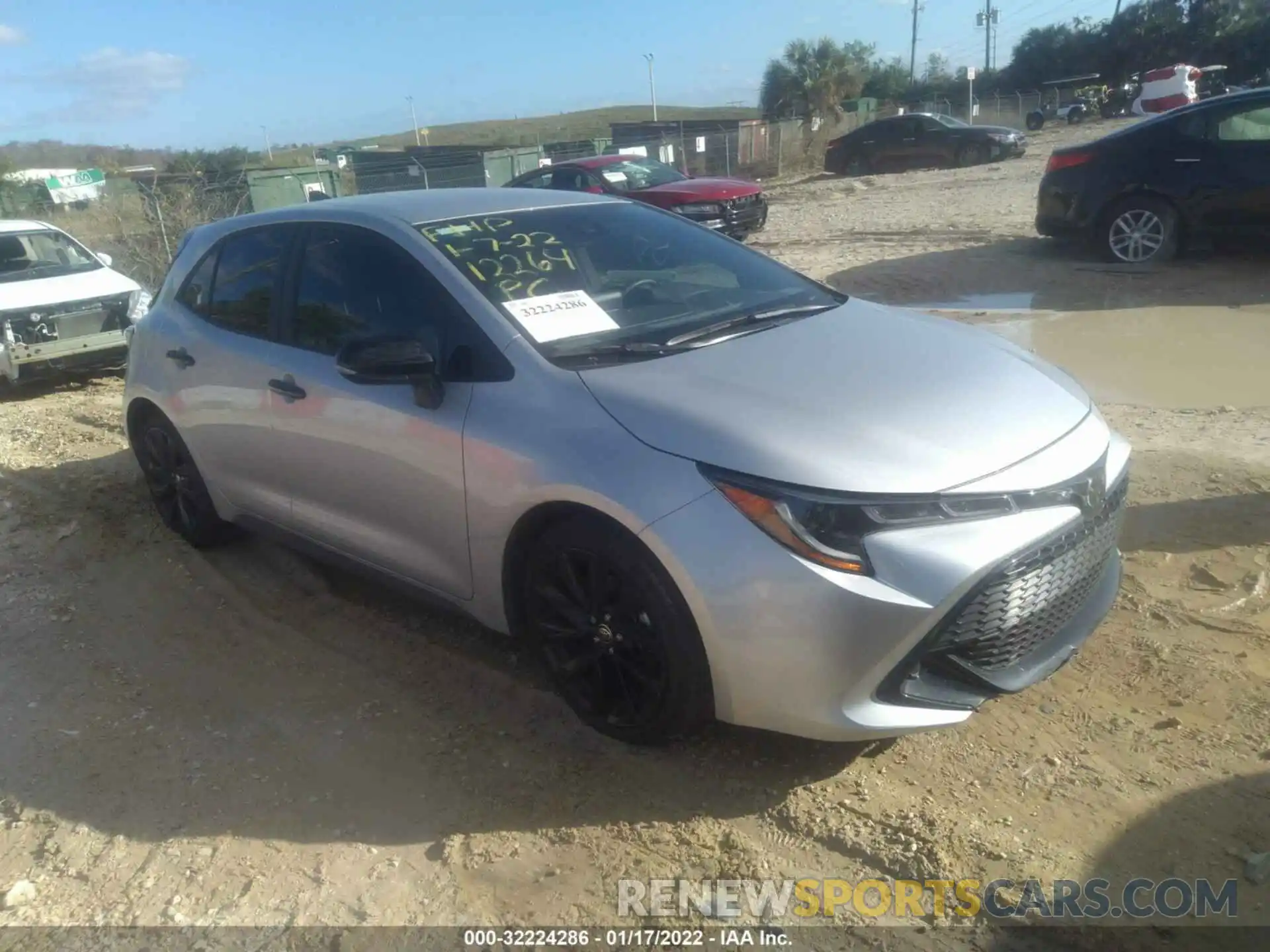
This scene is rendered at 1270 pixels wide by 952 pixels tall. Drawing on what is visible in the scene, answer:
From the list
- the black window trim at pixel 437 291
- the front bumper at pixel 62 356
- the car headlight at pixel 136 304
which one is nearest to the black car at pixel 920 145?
the car headlight at pixel 136 304

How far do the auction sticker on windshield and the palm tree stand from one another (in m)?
57.0

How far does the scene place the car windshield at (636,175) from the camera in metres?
15.9

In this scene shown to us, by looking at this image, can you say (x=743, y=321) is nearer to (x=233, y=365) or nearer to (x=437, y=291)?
(x=437, y=291)

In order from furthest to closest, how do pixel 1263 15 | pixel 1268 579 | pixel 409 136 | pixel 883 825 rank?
1. pixel 409 136
2. pixel 1263 15
3. pixel 1268 579
4. pixel 883 825

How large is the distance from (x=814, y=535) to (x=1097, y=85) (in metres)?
58.2

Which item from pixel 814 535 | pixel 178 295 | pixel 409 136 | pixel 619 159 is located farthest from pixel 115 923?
pixel 409 136

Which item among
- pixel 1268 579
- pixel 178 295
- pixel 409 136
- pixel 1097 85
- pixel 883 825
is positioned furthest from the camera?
pixel 409 136

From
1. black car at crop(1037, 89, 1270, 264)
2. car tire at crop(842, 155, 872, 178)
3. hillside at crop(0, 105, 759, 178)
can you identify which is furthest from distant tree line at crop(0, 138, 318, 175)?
black car at crop(1037, 89, 1270, 264)

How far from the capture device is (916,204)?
17438 millimetres

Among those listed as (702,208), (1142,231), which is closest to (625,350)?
(1142,231)

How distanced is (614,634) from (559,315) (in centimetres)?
113

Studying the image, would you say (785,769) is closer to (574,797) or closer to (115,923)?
(574,797)

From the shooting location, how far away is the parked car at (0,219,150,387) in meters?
9.12

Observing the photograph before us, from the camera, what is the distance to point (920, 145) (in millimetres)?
26562
